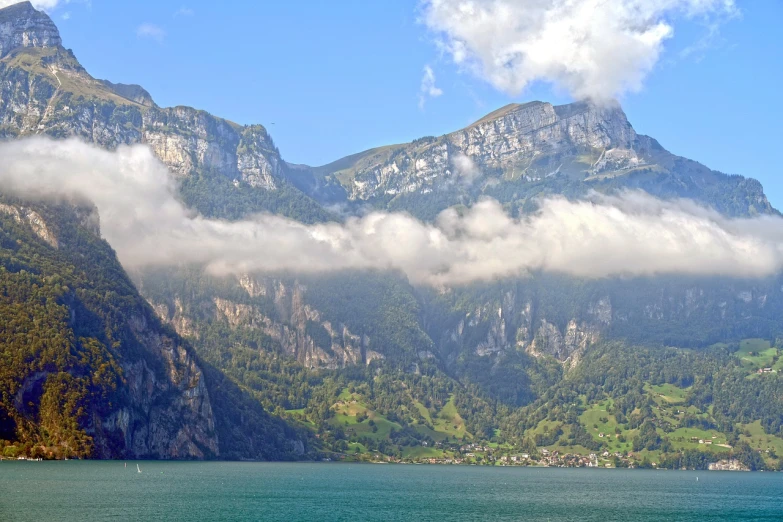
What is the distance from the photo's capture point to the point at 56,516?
130 metres

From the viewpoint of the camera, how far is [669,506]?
18862 centimetres

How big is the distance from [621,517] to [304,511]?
168ft

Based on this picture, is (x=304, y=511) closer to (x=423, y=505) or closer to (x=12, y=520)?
(x=423, y=505)

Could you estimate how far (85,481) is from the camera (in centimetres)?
18800

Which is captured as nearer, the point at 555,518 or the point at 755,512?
the point at 555,518

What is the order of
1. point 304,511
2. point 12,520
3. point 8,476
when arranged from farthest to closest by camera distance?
point 8,476 < point 304,511 < point 12,520

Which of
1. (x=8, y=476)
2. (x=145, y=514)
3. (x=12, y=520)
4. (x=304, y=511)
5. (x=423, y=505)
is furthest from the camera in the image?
(x=8, y=476)

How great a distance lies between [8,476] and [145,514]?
195 ft

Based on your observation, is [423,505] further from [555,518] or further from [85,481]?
[85,481]

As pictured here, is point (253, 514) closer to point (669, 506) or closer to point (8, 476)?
point (8, 476)

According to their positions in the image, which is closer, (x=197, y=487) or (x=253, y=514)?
(x=253, y=514)

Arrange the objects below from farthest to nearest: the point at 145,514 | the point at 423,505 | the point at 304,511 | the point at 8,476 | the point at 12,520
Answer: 1. the point at 8,476
2. the point at 423,505
3. the point at 304,511
4. the point at 145,514
5. the point at 12,520

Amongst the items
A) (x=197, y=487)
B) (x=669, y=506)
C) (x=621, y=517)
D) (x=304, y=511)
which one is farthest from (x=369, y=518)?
(x=669, y=506)

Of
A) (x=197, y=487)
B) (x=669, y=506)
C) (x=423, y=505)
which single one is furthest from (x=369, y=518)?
(x=669, y=506)
